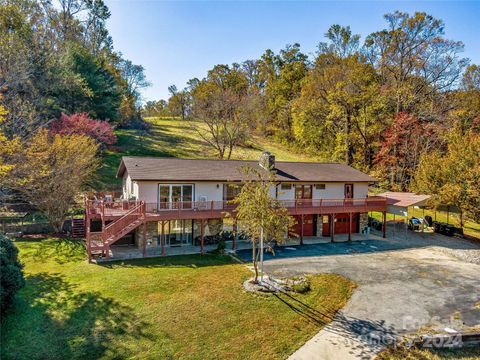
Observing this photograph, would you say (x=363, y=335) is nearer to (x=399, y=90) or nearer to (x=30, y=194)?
(x=30, y=194)

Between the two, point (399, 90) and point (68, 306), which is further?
point (399, 90)

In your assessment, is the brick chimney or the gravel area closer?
the gravel area

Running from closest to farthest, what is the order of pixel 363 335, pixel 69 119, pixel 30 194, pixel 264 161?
1. pixel 363 335
2. pixel 30 194
3. pixel 264 161
4. pixel 69 119

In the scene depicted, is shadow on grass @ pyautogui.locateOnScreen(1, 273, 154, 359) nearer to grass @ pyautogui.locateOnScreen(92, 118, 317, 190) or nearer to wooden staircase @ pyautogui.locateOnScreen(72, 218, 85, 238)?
wooden staircase @ pyautogui.locateOnScreen(72, 218, 85, 238)

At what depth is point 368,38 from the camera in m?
44.9

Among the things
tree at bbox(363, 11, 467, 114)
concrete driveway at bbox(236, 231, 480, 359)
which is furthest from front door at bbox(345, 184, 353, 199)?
tree at bbox(363, 11, 467, 114)

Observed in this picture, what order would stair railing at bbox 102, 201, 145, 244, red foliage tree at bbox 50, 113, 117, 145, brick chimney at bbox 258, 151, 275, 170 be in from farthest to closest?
red foliage tree at bbox 50, 113, 117, 145 → brick chimney at bbox 258, 151, 275, 170 → stair railing at bbox 102, 201, 145, 244

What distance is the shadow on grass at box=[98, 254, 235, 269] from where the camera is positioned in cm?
1698

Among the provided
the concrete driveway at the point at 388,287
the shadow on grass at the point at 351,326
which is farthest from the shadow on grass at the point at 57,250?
the shadow on grass at the point at 351,326

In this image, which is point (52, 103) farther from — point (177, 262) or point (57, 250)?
point (177, 262)

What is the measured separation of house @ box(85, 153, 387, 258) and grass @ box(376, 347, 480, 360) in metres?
8.30

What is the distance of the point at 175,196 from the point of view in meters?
20.8

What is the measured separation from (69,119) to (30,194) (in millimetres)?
12168

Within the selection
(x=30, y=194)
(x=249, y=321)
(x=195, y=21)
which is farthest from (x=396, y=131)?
(x=30, y=194)
